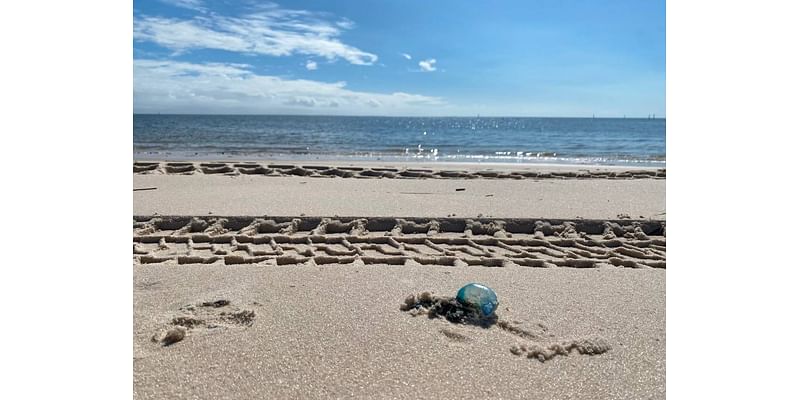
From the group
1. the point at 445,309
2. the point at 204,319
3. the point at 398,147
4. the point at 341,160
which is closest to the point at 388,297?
the point at 445,309

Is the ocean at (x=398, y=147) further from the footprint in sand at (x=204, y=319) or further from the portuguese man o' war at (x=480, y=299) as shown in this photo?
the portuguese man o' war at (x=480, y=299)

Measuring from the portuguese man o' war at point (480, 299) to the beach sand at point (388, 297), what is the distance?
0.27 ft

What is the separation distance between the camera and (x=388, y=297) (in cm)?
261

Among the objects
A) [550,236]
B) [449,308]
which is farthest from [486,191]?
[449,308]

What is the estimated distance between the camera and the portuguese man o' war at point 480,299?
2.37 metres

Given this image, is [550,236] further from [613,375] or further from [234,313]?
[234,313]

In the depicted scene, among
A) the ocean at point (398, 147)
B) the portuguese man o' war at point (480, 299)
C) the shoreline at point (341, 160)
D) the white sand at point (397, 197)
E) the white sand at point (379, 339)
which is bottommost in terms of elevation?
the white sand at point (379, 339)

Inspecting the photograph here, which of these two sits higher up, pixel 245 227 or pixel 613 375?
pixel 245 227

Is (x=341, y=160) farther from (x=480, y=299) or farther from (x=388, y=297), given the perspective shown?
(x=480, y=299)

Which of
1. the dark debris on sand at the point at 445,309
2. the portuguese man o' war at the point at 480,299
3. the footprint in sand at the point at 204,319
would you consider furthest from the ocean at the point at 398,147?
the portuguese man o' war at the point at 480,299
